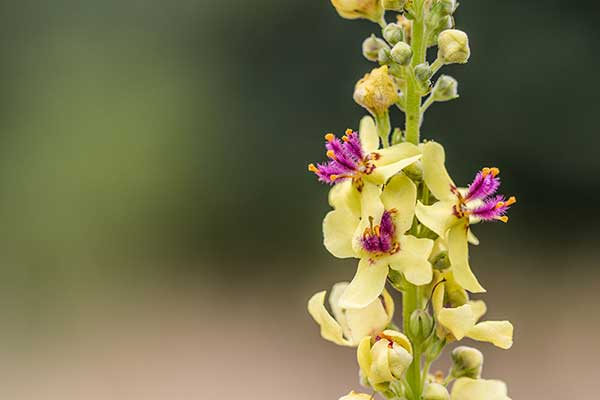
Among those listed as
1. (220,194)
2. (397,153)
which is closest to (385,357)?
(397,153)

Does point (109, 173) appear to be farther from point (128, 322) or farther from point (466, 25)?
point (466, 25)

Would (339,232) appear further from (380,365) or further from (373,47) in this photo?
(373,47)

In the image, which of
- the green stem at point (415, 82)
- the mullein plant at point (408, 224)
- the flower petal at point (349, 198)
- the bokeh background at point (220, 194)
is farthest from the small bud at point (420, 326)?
the bokeh background at point (220, 194)

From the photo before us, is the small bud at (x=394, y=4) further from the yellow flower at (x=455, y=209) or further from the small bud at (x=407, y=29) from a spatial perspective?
the yellow flower at (x=455, y=209)

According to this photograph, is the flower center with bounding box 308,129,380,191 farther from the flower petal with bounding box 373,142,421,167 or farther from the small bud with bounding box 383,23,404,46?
the small bud with bounding box 383,23,404,46

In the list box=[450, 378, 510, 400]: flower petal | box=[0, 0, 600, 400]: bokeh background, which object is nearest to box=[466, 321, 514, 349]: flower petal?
box=[450, 378, 510, 400]: flower petal
